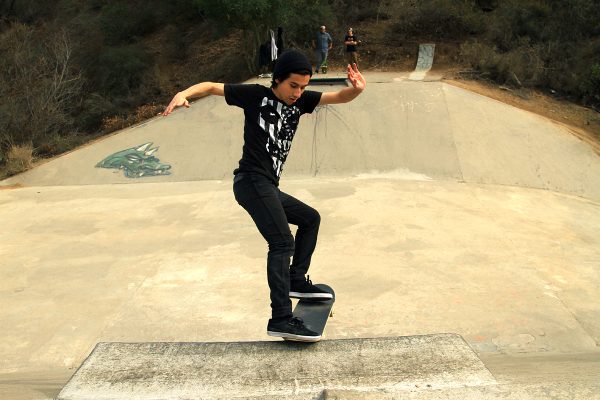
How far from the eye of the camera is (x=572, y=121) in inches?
597

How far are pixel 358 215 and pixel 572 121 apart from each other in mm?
8942

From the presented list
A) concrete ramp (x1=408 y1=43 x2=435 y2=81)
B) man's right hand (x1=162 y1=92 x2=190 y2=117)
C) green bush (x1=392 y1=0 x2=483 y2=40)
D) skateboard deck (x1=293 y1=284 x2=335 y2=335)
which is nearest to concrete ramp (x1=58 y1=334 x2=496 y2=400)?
skateboard deck (x1=293 y1=284 x2=335 y2=335)

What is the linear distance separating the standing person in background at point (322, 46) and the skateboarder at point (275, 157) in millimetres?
15388

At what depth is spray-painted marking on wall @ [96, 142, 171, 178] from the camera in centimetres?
1260

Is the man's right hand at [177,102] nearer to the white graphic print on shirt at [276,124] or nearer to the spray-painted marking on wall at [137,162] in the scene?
the white graphic print on shirt at [276,124]

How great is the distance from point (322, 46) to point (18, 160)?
1045 cm

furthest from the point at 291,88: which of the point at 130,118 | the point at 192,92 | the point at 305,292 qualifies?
the point at 130,118

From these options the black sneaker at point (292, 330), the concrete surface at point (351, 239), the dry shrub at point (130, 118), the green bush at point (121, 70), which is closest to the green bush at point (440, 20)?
the concrete surface at point (351, 239)

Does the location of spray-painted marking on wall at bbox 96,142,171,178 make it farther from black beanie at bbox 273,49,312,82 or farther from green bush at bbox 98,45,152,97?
green bush at bbox 98,45,152,97

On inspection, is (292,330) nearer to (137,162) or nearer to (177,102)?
(177,102)

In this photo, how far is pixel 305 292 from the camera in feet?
13.7

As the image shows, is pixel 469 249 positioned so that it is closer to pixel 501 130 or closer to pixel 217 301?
pixel 217 301

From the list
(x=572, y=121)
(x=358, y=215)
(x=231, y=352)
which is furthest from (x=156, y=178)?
(x=572, y=121)

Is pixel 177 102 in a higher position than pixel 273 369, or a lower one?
higher
